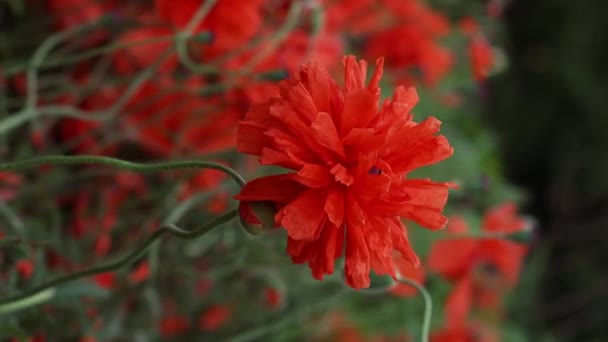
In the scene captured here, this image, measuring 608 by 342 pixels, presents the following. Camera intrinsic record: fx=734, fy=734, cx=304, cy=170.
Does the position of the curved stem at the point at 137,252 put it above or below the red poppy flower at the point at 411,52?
above

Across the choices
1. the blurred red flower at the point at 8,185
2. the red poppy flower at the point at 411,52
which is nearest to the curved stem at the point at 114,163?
the blurred red flower at the point at 8,185

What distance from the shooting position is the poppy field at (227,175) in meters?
0.32

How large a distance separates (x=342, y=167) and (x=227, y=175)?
389mm

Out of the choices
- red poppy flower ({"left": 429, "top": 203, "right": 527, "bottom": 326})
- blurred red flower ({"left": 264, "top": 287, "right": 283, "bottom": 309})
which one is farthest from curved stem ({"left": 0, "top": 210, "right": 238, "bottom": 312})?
red poppy flower ({"left": 429, "top": 203, "right": 527, "bottom": 326})

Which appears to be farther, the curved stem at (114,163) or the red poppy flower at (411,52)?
the red poppy flower at (411,52)

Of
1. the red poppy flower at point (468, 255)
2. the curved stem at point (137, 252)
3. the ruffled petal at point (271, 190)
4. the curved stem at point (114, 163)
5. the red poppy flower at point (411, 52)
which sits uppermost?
the curved stem at point (114, 163)

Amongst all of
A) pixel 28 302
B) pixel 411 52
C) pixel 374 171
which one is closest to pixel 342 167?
pixel 374 171

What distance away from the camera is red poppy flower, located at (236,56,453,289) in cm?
31

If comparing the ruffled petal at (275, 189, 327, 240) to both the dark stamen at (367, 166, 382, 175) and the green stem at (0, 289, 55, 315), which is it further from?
the green stem at (0, 289, 55, 315)

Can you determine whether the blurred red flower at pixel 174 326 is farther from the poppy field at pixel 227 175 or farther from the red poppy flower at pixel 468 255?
the red poppy flower at pixel 468 255

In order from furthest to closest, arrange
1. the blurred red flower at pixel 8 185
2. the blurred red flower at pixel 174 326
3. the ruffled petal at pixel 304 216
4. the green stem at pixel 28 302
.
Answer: the blurred red flower at pixel 174 326
the blurred red flower at pixel 8 185
the green stem at pixel 28 302
the ruffled petal at pixel 304 216

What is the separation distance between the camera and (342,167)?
0.32m

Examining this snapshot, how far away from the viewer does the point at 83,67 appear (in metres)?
0.66

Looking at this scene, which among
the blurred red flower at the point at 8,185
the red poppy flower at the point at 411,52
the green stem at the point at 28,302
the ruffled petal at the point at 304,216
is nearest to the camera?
the ruffled petal at the point at 304,216
